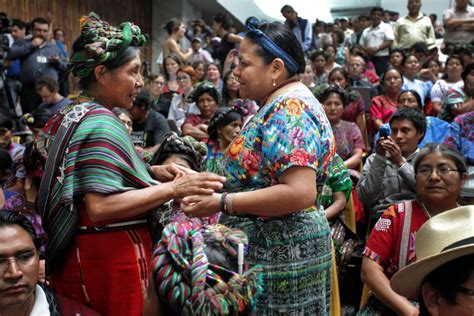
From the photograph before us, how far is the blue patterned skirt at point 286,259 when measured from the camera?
2055 mm

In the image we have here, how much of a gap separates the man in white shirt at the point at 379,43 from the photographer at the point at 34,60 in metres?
5.19

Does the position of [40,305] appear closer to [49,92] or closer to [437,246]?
[437,246]

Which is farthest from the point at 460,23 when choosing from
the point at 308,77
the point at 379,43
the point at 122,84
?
the point at 122,84

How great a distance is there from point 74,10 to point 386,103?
8.01m

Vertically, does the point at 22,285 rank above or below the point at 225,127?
above

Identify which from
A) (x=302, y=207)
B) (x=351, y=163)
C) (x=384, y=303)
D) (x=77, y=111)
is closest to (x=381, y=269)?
(x=384, y=303)

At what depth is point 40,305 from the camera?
2100 millimetres

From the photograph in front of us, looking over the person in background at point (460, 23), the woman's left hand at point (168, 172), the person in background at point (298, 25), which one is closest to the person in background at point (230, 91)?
the person in background at point (298, 25)

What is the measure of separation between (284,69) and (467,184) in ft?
7.37

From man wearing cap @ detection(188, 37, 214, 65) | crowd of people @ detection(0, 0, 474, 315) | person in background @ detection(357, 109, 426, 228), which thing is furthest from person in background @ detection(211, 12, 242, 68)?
crowd of people @ detection(0, 0, 474, 315)

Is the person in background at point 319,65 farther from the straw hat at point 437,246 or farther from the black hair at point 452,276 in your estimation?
the black hair at point 452,276

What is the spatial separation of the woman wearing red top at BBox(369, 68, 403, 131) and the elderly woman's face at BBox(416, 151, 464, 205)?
326 cm

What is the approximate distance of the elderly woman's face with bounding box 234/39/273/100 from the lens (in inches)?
83.6

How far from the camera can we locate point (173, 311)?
135 cm
